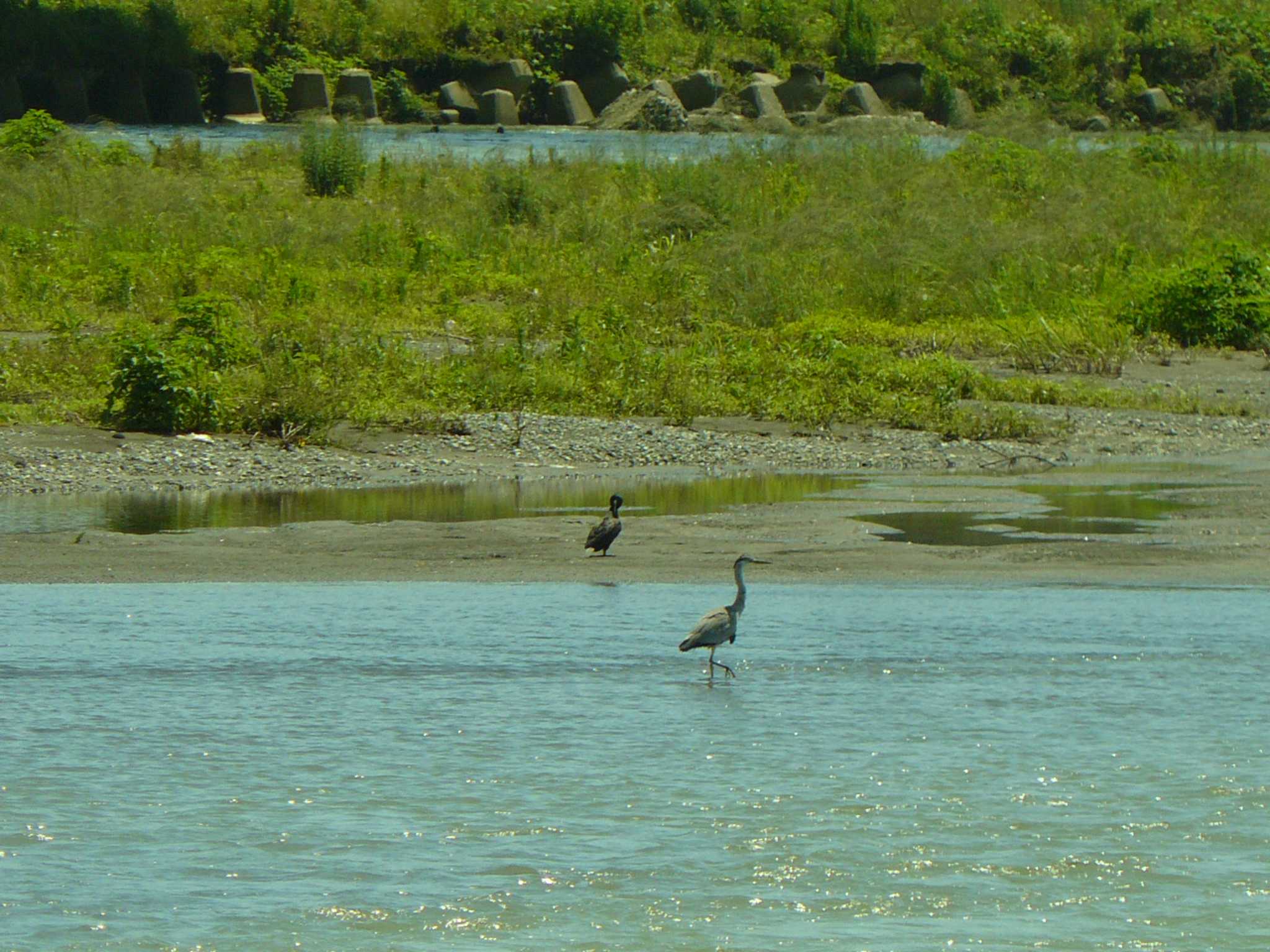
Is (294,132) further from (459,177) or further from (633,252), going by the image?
(633,252)

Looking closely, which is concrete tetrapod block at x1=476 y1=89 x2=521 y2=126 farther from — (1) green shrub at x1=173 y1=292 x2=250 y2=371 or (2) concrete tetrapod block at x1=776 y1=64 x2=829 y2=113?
(1) green shrub at x1=173 y1=292 x2=250 y2=371

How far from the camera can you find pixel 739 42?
76375 mm

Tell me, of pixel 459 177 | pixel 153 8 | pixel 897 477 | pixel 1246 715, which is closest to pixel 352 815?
pixel 1246 715

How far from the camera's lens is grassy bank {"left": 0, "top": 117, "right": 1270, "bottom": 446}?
1886cm

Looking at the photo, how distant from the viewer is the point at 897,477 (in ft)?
54.6

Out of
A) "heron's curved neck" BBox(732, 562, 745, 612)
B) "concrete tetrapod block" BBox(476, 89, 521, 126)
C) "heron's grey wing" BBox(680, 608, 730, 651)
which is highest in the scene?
→ "concrete tetrapod block" BBox(476, 89, 521, 126)

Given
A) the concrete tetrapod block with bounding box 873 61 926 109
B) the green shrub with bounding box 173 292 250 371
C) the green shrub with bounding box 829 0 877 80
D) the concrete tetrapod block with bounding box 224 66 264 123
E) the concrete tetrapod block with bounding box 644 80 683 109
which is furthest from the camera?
the green shrub with bounding box 829 0 877 80

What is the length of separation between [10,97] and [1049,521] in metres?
53.1

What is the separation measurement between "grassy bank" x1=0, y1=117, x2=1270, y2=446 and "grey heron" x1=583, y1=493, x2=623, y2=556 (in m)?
5.46

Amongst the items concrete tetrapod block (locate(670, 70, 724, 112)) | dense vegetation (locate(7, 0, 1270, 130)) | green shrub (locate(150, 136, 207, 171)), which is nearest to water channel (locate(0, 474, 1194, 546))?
green shrub (locate(150, 136, 207, 171))

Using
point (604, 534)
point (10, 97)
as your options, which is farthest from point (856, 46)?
point (604, 534)

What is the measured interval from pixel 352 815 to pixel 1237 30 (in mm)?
74270

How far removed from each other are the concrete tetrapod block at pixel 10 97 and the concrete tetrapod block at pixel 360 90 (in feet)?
35.8

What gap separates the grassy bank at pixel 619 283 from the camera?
18.9m
